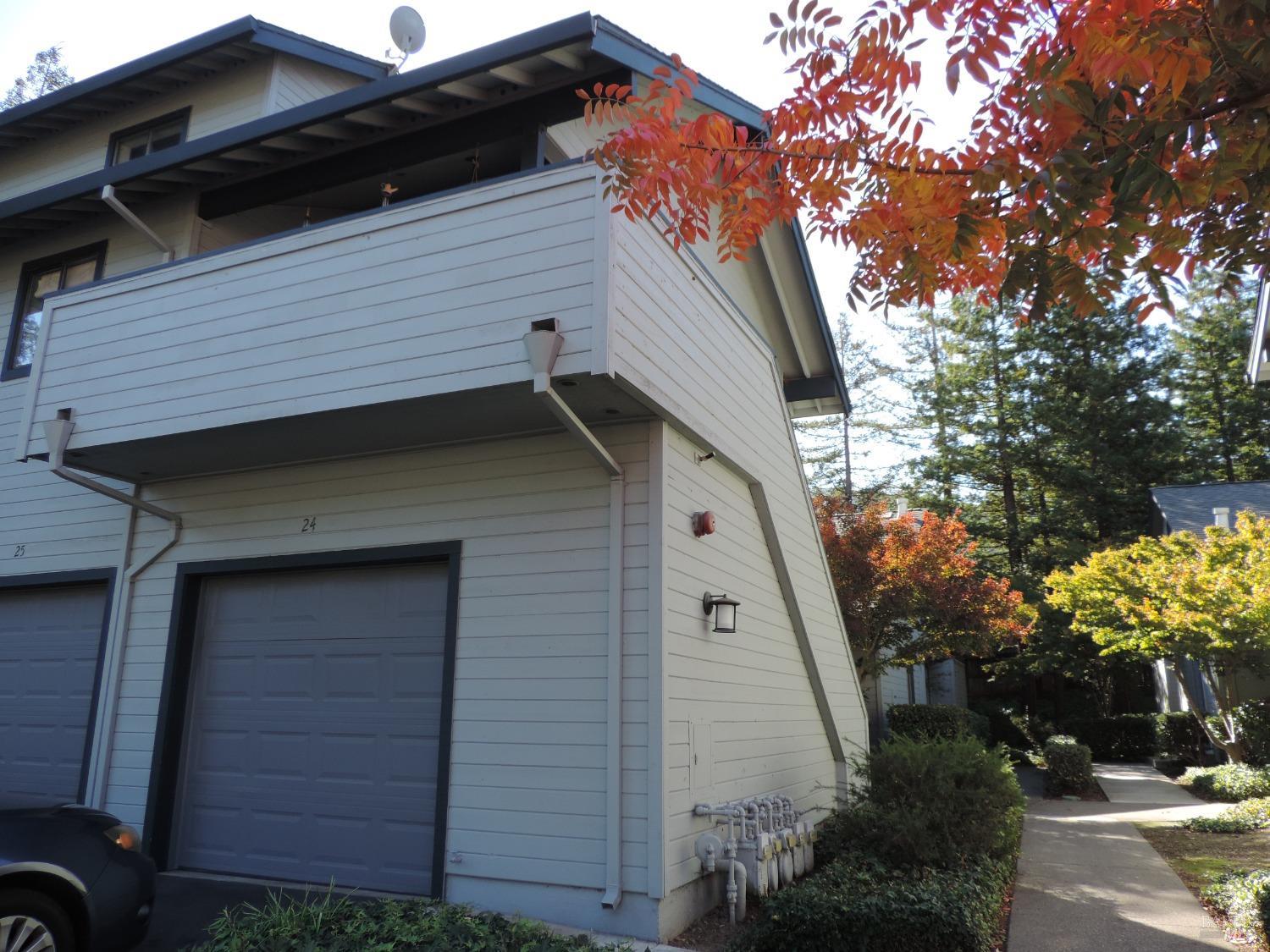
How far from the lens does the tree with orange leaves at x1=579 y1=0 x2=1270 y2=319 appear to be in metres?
2.91

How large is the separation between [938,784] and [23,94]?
30423mm

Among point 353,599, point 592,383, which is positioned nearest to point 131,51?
point 353,599

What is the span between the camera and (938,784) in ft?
22.3

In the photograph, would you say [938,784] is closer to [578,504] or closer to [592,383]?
[578,504]

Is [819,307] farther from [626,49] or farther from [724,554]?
[626,49]

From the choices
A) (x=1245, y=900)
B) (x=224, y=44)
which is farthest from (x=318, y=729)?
(x=224, y=44)

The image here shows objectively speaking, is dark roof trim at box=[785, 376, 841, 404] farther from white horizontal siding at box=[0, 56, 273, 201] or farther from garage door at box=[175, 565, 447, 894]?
white horizontal siding at box=[0, 56, 273, 201]

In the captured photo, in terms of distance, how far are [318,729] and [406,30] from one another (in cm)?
651

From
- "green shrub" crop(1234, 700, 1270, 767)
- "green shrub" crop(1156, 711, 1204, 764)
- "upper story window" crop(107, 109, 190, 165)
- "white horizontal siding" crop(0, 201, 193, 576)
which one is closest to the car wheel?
"white horizontal siding" crop(0, 201, 193, 576)

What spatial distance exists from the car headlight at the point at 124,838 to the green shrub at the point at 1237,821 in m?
10.7

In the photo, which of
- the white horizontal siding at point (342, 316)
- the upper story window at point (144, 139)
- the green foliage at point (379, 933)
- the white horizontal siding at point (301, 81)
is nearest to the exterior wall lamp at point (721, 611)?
the white horizontal siding at point (342, 316)

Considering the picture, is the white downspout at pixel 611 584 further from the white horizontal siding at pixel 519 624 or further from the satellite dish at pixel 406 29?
the satellite dish at pixel 406 29

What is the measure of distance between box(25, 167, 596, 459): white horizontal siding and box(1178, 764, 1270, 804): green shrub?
11.9 meters

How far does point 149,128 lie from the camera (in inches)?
405
